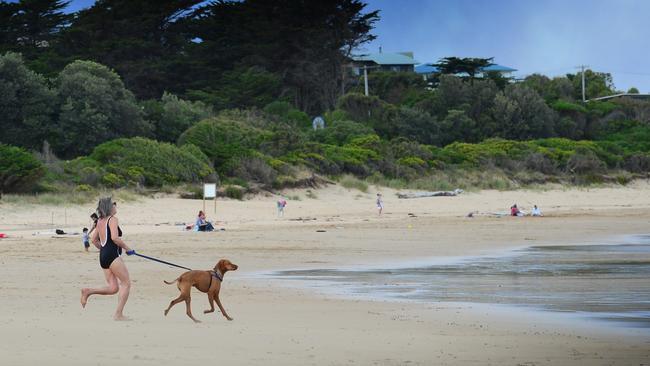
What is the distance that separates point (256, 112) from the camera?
53844 millimetres

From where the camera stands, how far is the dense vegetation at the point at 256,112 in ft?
122

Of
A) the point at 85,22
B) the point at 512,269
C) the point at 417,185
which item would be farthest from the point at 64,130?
the point at 512,269

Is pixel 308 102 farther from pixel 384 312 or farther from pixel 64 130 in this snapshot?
pixel 384 312

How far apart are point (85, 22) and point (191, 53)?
6.79 meters

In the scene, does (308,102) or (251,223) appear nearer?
(251,223)

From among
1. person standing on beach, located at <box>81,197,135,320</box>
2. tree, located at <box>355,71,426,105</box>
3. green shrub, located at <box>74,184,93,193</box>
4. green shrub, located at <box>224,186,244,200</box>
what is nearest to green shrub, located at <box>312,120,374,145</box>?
green shrub, located at <box>224,186,244,200</box>

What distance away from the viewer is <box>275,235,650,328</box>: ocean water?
13031mm

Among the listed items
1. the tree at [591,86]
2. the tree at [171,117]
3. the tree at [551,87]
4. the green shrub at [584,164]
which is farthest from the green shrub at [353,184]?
the tree at [591,86]

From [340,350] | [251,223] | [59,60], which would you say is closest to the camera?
[340,350]

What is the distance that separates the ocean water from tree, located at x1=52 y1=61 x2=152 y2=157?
2630 centimetres

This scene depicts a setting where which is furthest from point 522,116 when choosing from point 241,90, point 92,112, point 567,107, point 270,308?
point 270,308

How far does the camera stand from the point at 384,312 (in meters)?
12.1

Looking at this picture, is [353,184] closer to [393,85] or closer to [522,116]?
[522,116]

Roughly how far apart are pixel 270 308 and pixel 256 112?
4189 cm
